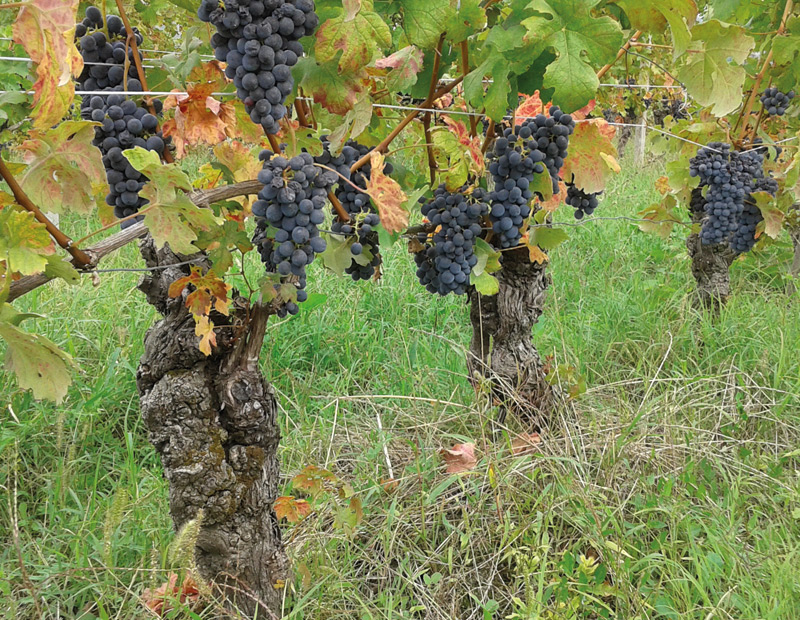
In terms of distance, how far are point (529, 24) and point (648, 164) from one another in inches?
277

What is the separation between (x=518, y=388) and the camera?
2.62 metres

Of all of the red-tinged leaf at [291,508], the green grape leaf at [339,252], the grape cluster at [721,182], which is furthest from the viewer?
the grape cluster at [721,182]

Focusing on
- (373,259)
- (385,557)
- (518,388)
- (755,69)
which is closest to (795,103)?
(755,69)

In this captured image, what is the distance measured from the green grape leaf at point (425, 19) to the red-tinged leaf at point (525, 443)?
148cm

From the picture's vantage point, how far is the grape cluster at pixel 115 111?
1441mm

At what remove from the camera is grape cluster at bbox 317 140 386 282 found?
1.67 meters

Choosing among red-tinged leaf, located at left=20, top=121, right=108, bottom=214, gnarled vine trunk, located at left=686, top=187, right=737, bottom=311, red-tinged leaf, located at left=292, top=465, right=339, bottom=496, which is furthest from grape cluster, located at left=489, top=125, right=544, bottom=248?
gnarled vine trunk, located at left=686, top=187, right=737, bottom=311

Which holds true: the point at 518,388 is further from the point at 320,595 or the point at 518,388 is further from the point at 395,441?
the point at 320,595

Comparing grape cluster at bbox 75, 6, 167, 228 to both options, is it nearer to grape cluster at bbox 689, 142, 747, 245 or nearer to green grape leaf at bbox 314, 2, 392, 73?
green grape leaf at bbox 314, 2, 392, 73

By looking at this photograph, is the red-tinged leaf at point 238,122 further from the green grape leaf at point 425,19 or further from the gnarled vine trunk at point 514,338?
the gnarled vine trunk at point 514,338

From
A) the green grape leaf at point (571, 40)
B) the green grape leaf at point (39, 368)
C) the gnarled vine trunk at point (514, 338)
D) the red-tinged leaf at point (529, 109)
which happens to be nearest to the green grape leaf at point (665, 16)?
the green grape leaf at point (571, 40)

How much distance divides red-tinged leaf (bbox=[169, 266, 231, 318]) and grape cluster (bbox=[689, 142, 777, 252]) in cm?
244

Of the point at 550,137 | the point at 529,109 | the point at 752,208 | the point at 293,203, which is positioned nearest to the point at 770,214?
the point at 752,208

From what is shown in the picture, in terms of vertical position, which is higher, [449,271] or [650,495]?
[449,271]
